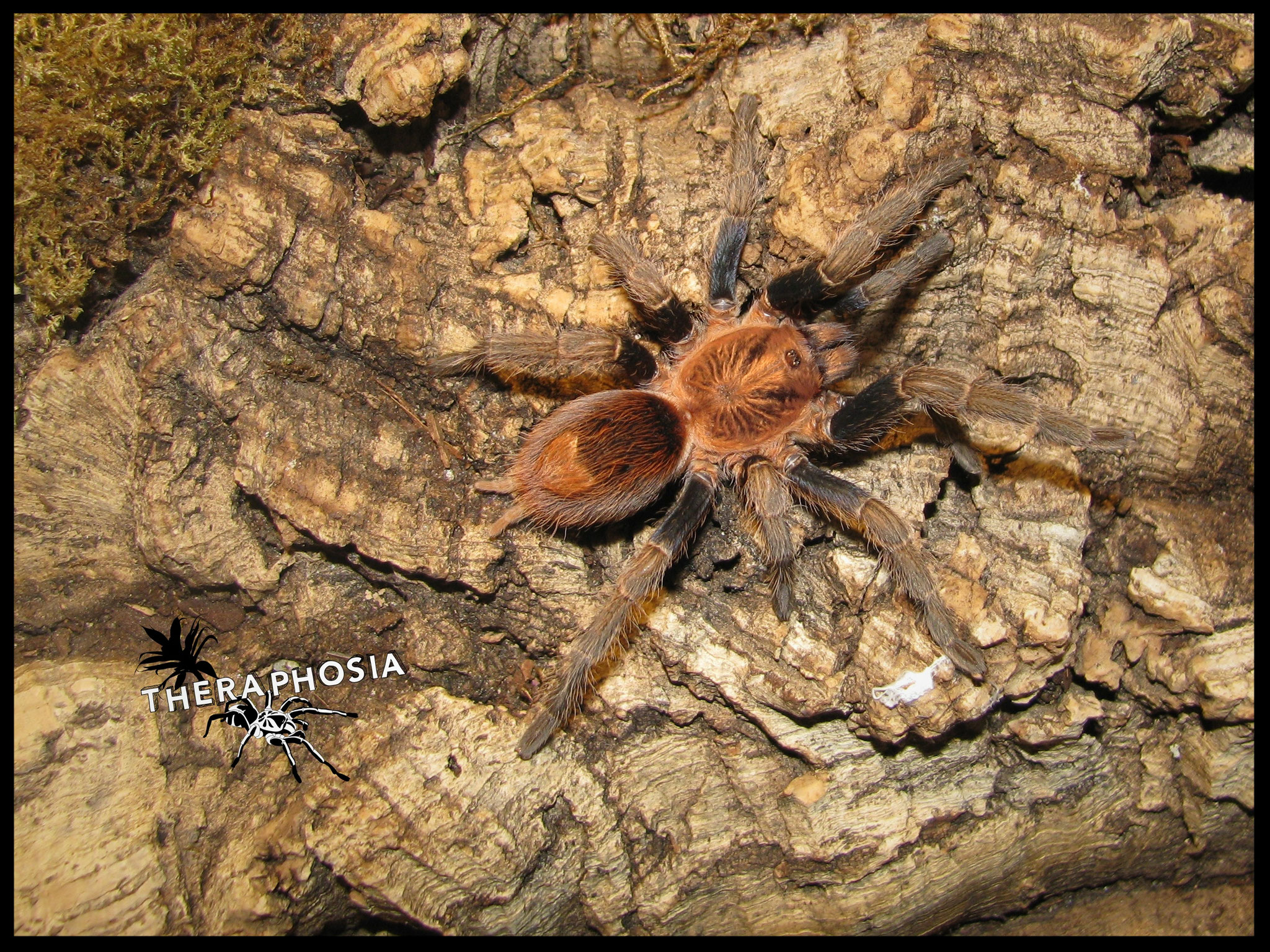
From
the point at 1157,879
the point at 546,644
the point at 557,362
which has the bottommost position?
the point at 1157,879

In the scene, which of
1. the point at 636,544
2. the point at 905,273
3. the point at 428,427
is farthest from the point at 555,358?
the point at 905,273

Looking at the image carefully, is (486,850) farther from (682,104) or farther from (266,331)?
(682,104)

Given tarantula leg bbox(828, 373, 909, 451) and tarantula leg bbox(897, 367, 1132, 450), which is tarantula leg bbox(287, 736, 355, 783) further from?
tarantula leg bbox(897, 367, 1132, 450)

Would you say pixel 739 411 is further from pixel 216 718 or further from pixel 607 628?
pixel 216 718


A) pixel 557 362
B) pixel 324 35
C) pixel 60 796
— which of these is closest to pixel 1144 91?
pixel 557 362

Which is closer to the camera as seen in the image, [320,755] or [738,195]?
[320,755]

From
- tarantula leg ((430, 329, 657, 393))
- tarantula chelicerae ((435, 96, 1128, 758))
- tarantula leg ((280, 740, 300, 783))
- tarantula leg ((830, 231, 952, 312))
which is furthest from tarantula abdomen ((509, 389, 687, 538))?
tarantula leg ((280, 740, 300, 783))
